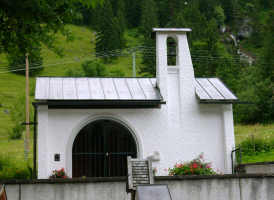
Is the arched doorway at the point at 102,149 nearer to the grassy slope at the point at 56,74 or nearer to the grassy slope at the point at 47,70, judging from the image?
the grassy slope at the point at 56,74

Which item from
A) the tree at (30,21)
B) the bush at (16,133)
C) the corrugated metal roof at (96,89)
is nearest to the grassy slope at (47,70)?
the bush at (16,133)

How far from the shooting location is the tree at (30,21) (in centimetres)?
925

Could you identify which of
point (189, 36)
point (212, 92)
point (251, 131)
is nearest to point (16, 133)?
point (251, 131)

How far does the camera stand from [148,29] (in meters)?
75.3

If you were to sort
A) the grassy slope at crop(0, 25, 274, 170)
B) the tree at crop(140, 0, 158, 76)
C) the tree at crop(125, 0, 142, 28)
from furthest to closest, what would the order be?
the tree at crop(125, 0, 142, 28)
the tree at crop(140, 0, 158, 76)
the grassy slope at crop(0, 25, 274, 170)

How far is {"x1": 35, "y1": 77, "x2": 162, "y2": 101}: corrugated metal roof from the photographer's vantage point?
14719 millimetres

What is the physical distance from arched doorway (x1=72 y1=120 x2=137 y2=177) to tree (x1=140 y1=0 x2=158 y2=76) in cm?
3820

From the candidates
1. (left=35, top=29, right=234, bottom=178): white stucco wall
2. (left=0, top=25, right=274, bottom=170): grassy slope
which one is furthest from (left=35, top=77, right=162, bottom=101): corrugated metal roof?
(left=0, top=25, right=274, bottom=170): grassy slope

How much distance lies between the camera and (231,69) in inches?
2037

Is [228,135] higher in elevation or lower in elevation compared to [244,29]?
lower

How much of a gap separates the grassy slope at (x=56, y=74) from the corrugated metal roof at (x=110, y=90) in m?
12.1

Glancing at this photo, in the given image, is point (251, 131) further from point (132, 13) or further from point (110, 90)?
point (132, 13)

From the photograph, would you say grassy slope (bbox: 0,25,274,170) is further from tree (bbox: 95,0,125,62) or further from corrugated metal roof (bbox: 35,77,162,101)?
corrugated metal roof (bbox: 35,77,162,101)

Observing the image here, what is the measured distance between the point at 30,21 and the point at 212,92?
8.24m
